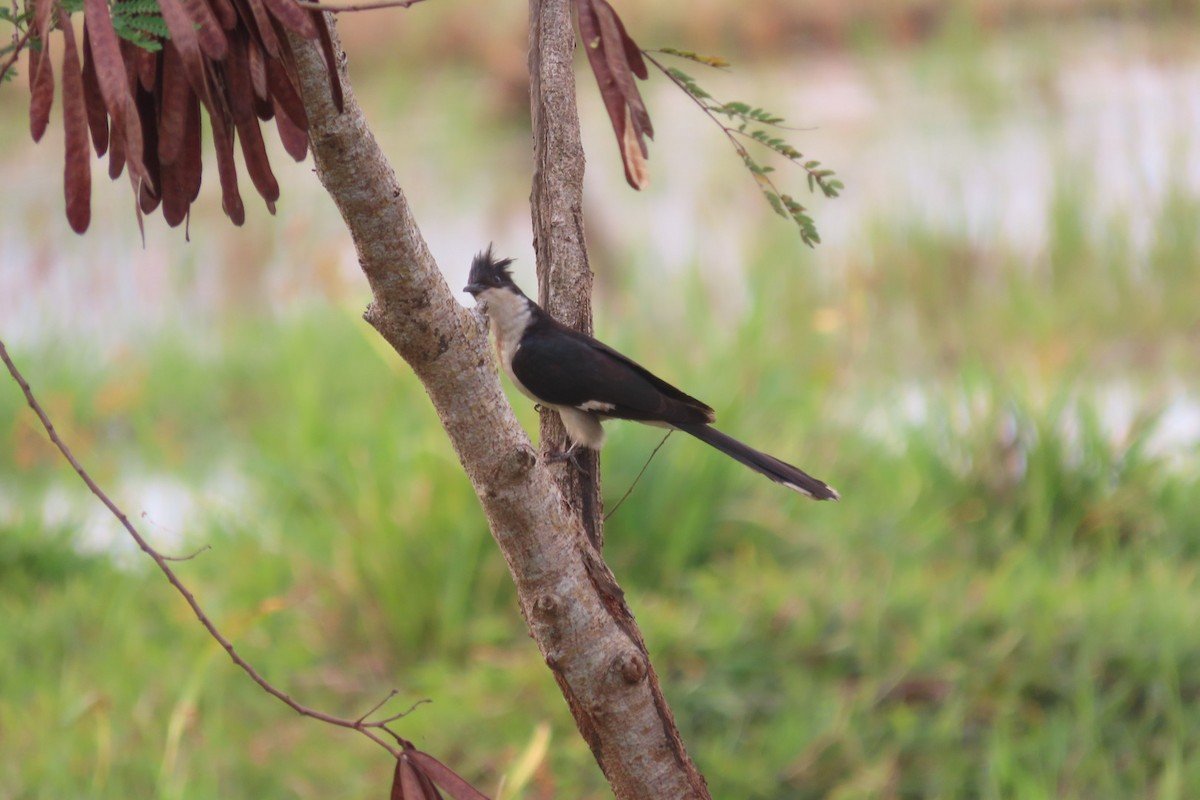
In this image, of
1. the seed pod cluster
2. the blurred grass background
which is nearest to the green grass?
the blurred grass background

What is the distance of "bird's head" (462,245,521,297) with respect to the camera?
9.05ft

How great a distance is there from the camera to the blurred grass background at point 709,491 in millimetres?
3402

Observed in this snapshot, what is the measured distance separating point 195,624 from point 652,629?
158 centimetres

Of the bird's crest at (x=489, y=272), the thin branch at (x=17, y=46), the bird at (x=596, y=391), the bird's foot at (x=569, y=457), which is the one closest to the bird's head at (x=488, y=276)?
the bird's crest at (x=489, y=272)

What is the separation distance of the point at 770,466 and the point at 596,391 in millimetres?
359

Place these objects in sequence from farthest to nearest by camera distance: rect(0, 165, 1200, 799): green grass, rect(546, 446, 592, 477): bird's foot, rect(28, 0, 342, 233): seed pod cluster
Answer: rect(0, 165, 1200, 799): green grass, rect(546, 446, 592, 477): bird's foot, rect(28, 0, 342, 233): seed pod cluster

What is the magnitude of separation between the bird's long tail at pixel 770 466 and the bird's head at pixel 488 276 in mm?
549

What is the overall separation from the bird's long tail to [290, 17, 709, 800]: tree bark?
1.62 feet

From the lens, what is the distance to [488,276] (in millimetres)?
2803

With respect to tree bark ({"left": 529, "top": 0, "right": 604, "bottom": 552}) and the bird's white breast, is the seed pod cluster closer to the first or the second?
tree bark ({"left": 529, "top": 0, "right": 604, "bottom": 552})

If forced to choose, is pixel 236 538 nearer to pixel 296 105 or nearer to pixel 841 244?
pixel 296 105

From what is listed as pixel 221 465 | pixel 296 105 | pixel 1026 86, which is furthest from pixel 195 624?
pixel 1026 86

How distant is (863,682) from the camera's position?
3.48m

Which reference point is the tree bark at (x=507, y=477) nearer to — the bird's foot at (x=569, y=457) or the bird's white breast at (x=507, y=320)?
the bird's foot at (x=569, y=457)
